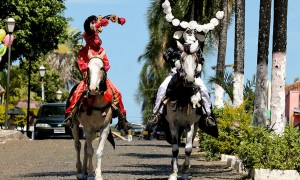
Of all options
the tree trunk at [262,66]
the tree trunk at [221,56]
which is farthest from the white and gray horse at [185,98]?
the tree trunk at [221,56]

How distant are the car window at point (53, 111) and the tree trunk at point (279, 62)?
87.2 ft

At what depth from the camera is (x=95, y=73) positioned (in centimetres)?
1636

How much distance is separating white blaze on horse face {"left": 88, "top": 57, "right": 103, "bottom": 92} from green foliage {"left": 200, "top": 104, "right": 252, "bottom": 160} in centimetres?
Answer: 780

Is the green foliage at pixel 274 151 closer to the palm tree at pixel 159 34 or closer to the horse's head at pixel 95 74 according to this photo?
the horse's head at pixel 95 74

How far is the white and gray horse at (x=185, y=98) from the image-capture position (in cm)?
1691

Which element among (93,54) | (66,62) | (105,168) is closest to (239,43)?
(105,168)

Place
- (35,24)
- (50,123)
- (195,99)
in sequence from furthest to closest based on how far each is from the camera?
(35,24) → (50,123) → (195,99)

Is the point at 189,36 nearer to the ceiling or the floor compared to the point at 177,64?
nearer to the ceiling

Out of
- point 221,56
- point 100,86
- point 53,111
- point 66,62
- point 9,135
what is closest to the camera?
point 100,86

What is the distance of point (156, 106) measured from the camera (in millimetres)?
18391

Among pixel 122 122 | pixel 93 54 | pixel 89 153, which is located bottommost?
pixel 89 153

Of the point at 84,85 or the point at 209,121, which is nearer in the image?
the point at 84,85

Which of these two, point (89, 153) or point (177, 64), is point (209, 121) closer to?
point (177, 64)

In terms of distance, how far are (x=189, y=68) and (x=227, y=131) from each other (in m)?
10.2
